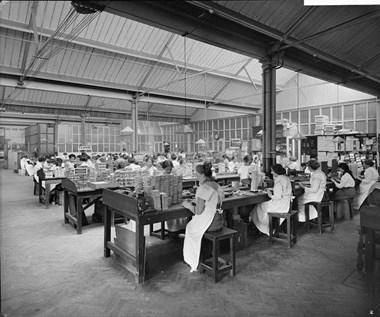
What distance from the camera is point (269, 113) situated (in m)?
6.19

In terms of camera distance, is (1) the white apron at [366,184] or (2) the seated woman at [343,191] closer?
(2) the seated woman at [343,191]

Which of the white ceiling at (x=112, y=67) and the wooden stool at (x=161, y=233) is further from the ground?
the white ceiling at (x=112, y=67)

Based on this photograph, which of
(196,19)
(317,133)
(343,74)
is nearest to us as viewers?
(196,19)

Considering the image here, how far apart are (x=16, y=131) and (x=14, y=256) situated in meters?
23.5

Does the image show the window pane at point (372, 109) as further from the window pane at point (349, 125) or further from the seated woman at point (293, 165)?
the seated woman at point (293, 165)

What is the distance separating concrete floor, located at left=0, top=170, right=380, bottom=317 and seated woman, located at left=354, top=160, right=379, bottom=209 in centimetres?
230

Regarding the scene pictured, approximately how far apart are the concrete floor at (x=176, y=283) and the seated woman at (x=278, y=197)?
1.31 ft

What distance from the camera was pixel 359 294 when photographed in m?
2.94

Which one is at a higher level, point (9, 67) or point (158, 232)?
point (9, 67)

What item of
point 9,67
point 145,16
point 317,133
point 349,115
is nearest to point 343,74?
point 317,133

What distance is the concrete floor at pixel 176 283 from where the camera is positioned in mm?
2658

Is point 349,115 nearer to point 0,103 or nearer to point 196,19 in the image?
point 196,19

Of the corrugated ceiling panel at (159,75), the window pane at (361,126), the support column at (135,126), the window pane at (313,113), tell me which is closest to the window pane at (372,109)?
the window pane at (361,126)

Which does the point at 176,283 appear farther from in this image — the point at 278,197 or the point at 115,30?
the point at 115,30
